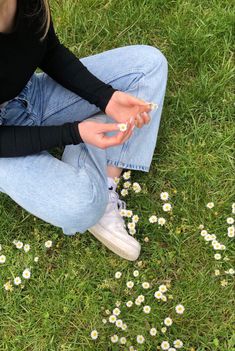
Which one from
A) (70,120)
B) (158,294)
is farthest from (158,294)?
(70,120)

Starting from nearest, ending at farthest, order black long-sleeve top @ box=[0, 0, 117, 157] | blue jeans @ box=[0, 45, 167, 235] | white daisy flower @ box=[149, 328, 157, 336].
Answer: black long-sleeve top @ box=[0, 0, 117, 157]
blue jeans @ box=[0, 45, 167, 235]
white daisy flower @ box=[149, 328, 157, 336]

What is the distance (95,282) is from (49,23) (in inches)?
37.5

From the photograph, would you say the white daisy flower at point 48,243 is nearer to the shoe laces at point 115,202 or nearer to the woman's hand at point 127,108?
the shoe laces at point 115,202

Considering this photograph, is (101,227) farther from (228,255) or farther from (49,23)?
(49,23)

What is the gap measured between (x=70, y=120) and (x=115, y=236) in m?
0.46

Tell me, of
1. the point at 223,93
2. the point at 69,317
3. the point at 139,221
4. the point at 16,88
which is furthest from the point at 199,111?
the point at 69,317

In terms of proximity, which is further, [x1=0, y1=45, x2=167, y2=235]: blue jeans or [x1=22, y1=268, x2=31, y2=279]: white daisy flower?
[x1=22, y1=268, x2=31, y2=279]: white daisy flower

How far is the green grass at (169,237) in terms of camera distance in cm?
169

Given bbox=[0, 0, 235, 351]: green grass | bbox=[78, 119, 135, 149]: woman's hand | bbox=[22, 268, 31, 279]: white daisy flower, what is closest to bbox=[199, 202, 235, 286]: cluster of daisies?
bbox=[0, 0, 235, 351]: green grass

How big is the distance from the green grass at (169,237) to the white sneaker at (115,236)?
3.1 inches

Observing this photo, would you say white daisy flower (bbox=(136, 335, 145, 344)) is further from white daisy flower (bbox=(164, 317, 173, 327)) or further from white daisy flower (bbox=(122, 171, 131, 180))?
white daisy flower (bbox=(122, 171, 131, 180))

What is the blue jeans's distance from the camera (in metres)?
1.54

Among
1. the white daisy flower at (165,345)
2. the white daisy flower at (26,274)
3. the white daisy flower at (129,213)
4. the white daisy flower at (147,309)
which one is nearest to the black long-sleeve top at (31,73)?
the white daisy flower at (129,213)

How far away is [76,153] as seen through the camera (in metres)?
1.66
